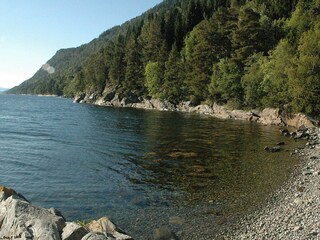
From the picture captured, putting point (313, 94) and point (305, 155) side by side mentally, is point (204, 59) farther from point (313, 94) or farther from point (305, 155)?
point (305, 155)

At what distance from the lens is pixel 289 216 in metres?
17.2

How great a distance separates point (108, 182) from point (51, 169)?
20.1 feet

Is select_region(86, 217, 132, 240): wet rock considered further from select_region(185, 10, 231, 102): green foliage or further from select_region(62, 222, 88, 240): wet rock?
select_region(185, 10, 231, 102): green foliage

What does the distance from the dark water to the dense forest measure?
56.3ft

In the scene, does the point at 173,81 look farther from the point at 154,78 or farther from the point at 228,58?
the point at 228,58

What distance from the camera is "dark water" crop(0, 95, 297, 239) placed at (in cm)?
1845

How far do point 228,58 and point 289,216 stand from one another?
7171 centimetres

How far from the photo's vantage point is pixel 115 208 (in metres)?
19.2

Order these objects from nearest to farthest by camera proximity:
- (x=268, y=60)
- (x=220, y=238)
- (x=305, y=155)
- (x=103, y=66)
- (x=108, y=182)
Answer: (x=220, y=238) < (x=108, y=182) < (x=305, y=155) < (x=268, y=60) < (x=103, y=66)

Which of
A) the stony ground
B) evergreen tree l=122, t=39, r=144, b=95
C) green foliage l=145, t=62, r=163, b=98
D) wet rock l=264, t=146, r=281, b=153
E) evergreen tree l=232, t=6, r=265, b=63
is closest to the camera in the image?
the stony ground

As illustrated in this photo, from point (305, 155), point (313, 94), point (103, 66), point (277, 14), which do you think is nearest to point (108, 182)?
point (305, 155)

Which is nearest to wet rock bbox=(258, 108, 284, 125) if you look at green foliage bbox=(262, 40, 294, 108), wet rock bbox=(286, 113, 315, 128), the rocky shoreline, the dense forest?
the rocky shoreline

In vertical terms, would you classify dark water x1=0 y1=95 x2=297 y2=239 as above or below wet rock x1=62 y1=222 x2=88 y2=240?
below

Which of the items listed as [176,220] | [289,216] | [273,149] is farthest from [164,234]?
[273,149]
